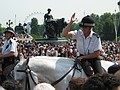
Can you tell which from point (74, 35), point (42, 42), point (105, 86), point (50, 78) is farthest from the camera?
point (42, 42)

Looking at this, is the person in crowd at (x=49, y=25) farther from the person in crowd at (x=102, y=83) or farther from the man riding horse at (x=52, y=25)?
the person in crowd at (x=102, y=83)

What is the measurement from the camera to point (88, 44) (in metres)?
6.32

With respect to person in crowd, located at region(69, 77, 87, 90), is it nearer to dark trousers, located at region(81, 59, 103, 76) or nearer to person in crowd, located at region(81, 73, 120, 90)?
person in crowd, located at region(81, 73, 120, 90)

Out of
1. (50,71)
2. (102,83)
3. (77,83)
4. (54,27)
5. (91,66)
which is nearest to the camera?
(102,83)

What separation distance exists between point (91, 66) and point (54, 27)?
35.7 metres

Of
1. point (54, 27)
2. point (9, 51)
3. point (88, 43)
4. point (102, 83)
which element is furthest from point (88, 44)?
point (54, 27)

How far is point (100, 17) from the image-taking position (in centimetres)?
18738

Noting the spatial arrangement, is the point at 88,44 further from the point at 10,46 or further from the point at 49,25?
the point at 49,25

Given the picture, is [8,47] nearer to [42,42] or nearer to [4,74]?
[4,74]

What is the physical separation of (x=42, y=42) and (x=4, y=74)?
36.6m

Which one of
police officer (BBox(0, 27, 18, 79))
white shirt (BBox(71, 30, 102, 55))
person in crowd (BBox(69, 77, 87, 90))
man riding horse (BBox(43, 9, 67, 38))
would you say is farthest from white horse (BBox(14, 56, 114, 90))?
man riding horse (BBox(43, 9, 67, 38))

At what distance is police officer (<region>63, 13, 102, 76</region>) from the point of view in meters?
6.16

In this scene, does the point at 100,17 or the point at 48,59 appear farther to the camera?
the point at 100,17

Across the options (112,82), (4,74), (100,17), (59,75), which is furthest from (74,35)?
(100,17)
